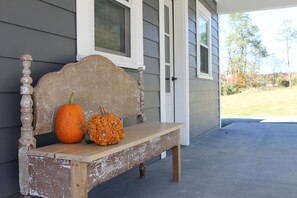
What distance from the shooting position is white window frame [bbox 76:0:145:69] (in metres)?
2.18

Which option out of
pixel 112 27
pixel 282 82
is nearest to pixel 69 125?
pixel 112 27

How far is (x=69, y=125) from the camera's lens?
170 cm

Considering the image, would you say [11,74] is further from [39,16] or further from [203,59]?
[203,59]

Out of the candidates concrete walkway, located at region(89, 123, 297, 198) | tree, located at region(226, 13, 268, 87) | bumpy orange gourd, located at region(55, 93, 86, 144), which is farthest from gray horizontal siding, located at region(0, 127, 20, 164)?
tree, located at region(226, 13, 268, 87)

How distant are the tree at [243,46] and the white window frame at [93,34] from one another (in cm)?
A: 1494

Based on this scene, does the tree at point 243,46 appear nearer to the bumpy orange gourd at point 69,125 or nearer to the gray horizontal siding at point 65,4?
the gray horizontal siding at point 65,4

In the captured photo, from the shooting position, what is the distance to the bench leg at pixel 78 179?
144 centimetres

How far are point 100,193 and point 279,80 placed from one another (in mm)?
16447

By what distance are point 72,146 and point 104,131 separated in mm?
198

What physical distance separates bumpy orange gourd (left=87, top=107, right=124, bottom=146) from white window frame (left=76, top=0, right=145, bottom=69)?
25.8 inches

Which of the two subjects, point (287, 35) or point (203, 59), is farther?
point (287, 35)

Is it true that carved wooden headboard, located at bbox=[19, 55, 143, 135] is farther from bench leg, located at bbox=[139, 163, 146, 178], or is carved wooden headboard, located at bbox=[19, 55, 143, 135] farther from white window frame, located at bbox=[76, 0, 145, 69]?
bench leg, located at bbox=[139, 163, 146, 178]

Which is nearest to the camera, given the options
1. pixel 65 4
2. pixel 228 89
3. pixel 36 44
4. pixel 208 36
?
pixel 36 44

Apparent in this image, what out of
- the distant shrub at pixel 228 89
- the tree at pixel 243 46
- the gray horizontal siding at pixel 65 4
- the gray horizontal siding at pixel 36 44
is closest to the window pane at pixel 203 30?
the gray horizontal siding at pixel 65 4
